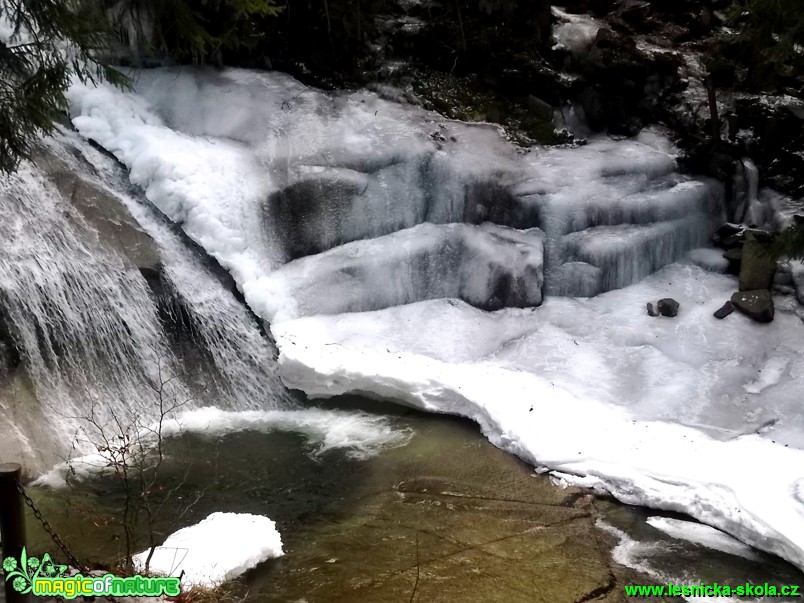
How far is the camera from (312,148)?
10.5 m

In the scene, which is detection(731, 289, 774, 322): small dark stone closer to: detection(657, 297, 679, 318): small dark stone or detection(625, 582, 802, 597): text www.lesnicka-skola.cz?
detection(657, 297, 679, 318): small dark stone

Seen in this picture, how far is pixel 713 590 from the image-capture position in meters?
5.23

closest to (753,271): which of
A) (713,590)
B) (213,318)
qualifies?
(713,590)

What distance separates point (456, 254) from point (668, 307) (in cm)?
299

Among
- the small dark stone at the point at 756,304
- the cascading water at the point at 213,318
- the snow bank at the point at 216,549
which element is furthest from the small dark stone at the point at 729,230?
the snow bank at the point at 216,549

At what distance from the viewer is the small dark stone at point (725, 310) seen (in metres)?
9.86

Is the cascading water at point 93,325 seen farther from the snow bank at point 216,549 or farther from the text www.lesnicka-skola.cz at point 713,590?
the text www.lesnicka-skola.cz at point 713,590

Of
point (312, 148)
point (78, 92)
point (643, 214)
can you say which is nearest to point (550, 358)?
point (643, 214)

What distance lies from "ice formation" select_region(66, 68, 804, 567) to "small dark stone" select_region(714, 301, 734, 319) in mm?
129

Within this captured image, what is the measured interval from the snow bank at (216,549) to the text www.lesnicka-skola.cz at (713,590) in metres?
2.65

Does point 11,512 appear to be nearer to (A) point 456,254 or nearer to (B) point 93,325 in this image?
(B) point 93,325

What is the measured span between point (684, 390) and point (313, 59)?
7.84m

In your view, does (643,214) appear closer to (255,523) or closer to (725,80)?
(725,80)

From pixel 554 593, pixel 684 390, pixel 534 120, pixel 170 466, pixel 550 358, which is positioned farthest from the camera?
pixel 534 120
